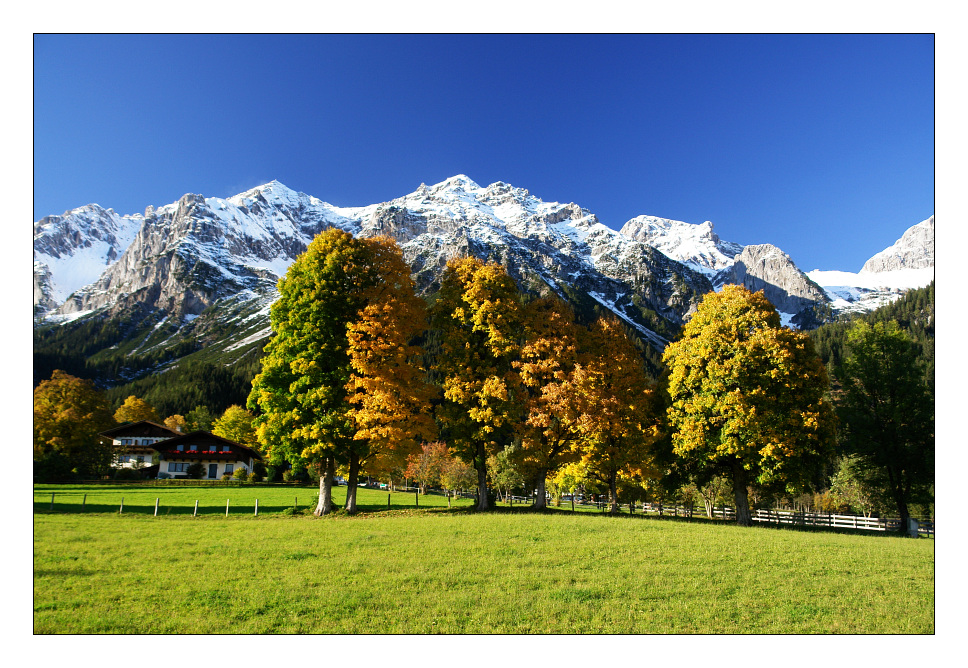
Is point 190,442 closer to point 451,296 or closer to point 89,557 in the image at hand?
point 451,296

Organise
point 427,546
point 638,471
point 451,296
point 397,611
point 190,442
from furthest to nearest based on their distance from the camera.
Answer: point 190,442 < point 638,471 < point 451,296 < point 427,546 < point 397,611

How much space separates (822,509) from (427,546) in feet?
260

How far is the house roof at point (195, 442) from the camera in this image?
231ft

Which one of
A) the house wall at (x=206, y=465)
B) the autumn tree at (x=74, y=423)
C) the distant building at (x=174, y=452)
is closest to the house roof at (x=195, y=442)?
the distant building at (x=174, y=452)

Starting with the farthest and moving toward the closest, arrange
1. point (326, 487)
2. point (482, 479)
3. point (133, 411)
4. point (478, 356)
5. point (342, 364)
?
point (133, 411), point (482, 479), point (478, 356), point (326, 487), point (342, 364)

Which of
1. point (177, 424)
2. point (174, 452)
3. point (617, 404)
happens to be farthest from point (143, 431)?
point (617, 404)

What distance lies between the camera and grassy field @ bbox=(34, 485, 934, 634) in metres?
8.88

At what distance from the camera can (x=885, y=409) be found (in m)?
26.9

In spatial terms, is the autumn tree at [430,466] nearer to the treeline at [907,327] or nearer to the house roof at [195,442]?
the house roof at [195,442]

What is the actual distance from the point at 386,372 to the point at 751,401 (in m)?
17.4

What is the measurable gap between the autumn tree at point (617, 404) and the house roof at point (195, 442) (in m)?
64.9

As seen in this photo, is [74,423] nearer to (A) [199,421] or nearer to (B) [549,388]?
(B) [549,388]
